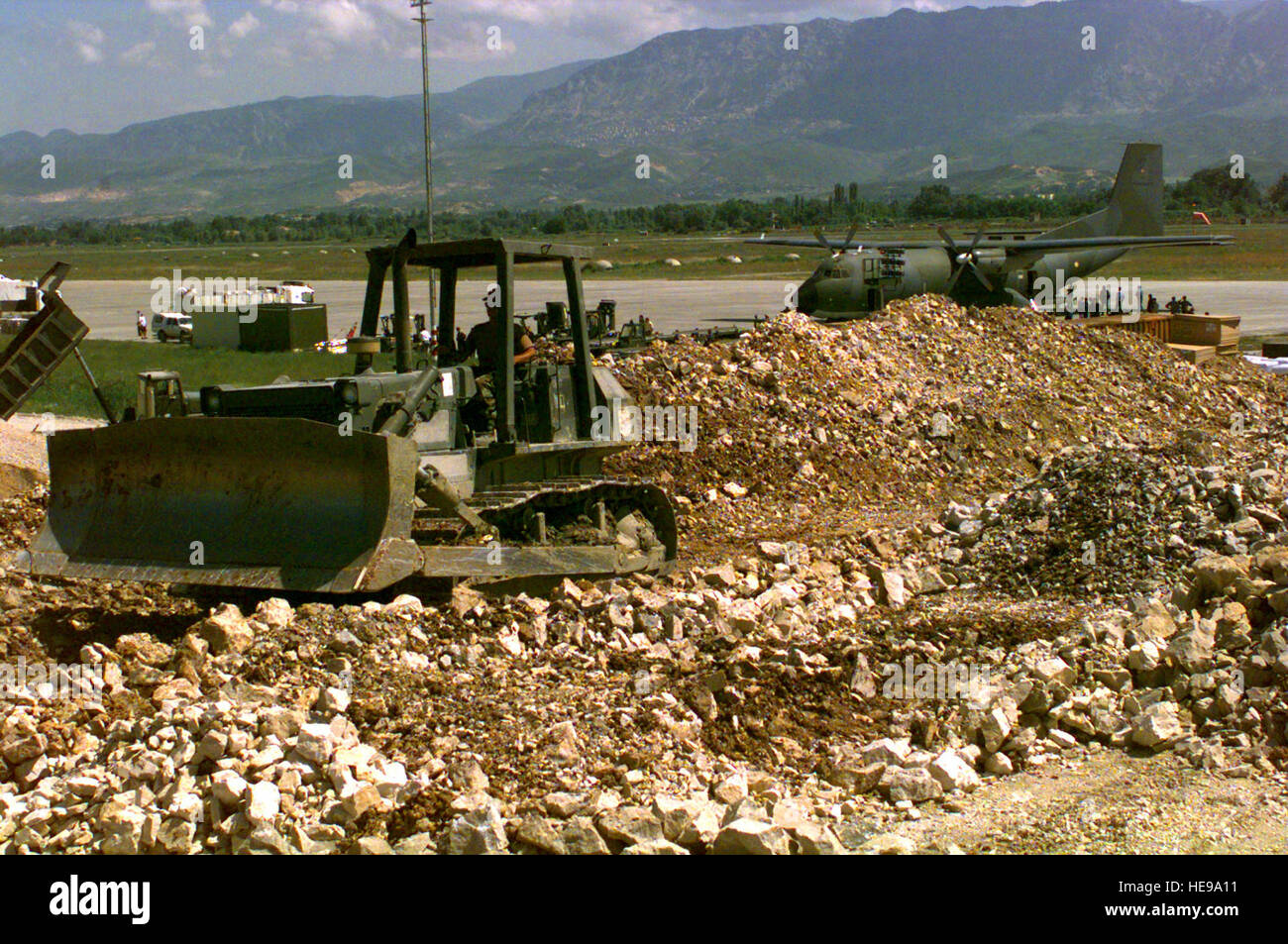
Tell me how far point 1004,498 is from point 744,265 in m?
68.1

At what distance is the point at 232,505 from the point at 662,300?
45276 millimetres

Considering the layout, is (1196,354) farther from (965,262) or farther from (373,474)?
(373,474)

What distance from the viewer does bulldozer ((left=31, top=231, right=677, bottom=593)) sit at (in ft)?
26.7

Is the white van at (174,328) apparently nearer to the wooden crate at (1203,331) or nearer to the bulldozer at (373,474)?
the wooden crate at (1203,331)

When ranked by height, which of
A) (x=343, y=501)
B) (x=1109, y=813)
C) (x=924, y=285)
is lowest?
(x=1109, y=813)

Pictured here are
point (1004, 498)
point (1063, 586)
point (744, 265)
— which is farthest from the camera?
point (744, 265)

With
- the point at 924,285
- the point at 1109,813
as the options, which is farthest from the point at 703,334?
the point at 1109,813

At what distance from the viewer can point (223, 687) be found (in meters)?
7.39

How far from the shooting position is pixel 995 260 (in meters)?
29.5

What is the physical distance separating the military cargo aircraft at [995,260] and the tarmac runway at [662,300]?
4.92 metres

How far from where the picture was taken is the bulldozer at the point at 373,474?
26.7 feet

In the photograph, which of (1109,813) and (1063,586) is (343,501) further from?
(1063,586)

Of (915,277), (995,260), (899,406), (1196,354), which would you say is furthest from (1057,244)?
(899,406)

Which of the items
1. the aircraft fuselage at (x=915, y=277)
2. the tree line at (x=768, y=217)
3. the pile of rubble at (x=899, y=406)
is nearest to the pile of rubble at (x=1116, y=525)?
the pile of rubble at (x=899, y=406)
